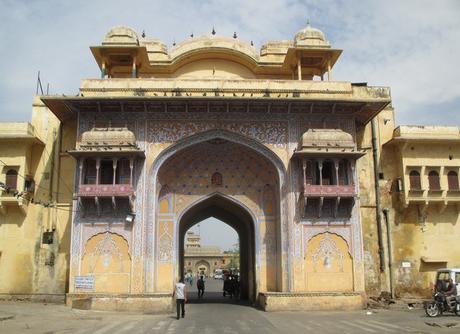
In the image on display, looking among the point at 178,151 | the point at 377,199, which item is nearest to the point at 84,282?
the point at 178,151

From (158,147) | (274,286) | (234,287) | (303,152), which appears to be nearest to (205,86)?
(158,147)

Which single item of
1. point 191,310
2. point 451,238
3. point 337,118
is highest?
point 337,118

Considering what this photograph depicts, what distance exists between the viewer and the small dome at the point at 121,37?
19.0 meters

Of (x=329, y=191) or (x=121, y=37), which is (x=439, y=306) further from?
(x=121, y=37)

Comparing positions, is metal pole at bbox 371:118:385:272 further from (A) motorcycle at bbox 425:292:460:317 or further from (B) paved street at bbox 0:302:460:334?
(A) motorcycle at bbox 425:292:460:317

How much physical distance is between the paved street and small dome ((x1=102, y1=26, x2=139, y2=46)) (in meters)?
9.87

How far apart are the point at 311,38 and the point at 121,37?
7.44m

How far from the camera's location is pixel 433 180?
18.9 metres

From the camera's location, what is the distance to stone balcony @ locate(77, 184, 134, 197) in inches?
653

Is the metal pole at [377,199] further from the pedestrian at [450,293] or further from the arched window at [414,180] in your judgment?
the pedestrian at [450,293]

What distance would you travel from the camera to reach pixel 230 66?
22.2m

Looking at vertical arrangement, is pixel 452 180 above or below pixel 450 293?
above

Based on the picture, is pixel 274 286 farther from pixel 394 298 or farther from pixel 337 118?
pixel 337 118

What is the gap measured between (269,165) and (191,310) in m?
5.83
